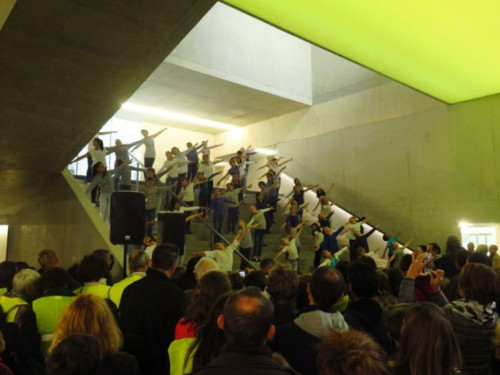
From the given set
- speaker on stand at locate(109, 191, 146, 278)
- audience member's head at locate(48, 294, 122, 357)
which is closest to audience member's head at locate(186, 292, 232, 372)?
audience member's head at locate(48, 294, 122, 357)

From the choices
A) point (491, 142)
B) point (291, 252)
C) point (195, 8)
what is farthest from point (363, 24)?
point (491, 142)

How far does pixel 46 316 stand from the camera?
281 centimetres

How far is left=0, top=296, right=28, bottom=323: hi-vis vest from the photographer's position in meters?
2.68

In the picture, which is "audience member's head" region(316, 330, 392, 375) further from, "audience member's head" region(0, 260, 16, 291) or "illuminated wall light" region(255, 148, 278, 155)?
"illuminated wall light" region(255, 148, 278, 155)

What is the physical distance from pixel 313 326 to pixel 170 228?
4.01 m

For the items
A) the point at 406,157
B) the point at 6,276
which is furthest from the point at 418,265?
the point at 406,157

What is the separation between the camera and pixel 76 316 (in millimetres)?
1944

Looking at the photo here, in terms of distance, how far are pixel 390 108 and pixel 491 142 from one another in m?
2.89

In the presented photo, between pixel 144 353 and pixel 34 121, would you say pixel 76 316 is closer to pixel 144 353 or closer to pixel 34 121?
pixel 144 353

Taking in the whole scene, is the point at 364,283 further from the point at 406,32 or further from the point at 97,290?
the point at 406,32

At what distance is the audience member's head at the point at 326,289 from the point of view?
222 cm

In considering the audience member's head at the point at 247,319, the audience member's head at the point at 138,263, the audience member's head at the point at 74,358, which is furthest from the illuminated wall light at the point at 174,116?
the audience member's head at the point at 247,319

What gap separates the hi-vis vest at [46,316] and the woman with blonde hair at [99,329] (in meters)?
0.93

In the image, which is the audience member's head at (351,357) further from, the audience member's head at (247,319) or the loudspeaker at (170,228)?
the loudspeaker at (170,228)
